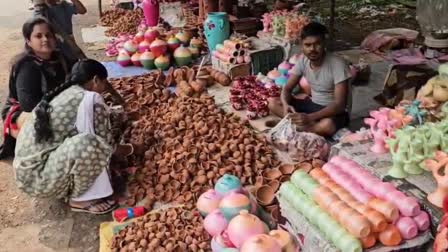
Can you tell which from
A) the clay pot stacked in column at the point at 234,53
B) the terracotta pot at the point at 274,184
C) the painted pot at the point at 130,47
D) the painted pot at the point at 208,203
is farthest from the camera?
the painted pot at the point at 130,47

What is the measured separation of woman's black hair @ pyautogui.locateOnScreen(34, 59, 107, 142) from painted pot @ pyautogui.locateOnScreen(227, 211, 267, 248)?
1332 mm

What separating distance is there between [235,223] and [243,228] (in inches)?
2.0

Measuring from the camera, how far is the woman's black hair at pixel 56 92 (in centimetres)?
304

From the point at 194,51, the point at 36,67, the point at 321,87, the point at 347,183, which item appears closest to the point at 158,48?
the point at 194,51

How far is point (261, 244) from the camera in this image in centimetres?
221

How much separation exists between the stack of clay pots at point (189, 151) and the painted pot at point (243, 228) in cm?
73

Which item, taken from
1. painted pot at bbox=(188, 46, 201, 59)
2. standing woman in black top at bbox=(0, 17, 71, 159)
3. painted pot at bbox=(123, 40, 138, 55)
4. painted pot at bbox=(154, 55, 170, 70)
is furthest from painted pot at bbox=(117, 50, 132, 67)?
standing woman in black top at bbox=(0, 17, 71, 159)

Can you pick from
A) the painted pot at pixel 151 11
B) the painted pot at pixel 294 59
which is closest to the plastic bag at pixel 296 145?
the painted pot at pixel 294 59

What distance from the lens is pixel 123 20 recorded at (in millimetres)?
7793

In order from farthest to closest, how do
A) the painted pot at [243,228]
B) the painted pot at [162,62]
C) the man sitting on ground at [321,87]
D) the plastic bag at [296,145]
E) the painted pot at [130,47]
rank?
the painted pot at [130,47] < the painted pot at [162,62] < the man sitting on ground at [321,87] < the plastic bag at [296,145] < the painted pot at [243,228]

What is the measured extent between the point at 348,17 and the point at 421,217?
6256 millimetres

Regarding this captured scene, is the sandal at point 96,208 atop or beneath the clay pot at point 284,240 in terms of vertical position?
beneath

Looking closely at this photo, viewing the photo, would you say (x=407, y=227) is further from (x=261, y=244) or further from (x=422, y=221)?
(x=261, y=244)

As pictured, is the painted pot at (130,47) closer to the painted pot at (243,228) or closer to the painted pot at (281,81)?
the painted pot at (281,81)
